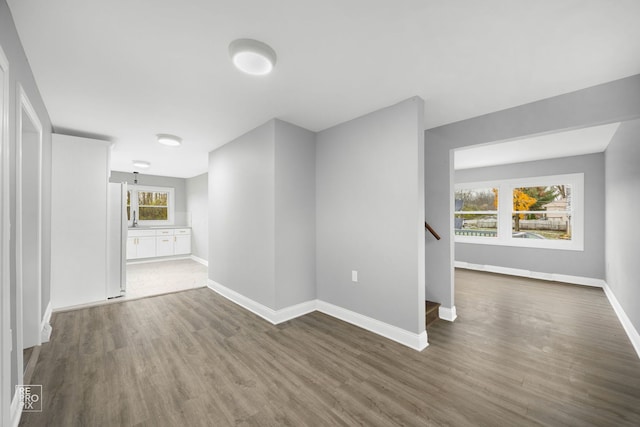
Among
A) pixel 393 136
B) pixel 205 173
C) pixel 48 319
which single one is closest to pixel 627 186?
pixel 393 136

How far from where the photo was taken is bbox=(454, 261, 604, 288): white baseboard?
14.8 feet

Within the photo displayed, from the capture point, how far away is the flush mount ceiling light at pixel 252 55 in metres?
1.70

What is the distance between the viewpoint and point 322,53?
1.83m

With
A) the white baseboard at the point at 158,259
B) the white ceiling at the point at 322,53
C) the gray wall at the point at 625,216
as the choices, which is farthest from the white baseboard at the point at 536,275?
the white baseboard at the point at 158,259

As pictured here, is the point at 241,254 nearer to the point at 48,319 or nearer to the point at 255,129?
the point at 255,129

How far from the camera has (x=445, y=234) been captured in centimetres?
314

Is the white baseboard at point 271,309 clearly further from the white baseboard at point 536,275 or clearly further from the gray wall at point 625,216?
the white baseboard at point 536,275

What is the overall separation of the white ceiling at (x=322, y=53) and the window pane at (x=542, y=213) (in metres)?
3.70

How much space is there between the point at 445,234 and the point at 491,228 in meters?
3.53

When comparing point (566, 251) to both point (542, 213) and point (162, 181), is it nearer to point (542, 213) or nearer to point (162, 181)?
point (542, 213)

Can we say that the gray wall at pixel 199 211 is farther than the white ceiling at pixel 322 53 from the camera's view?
Yes

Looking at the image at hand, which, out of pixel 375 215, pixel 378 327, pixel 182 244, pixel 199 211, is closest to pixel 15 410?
pixel 378 327

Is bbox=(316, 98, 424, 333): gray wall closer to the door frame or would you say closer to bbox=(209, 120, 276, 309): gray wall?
bbox=(209, 120, 276, 309): gray wall

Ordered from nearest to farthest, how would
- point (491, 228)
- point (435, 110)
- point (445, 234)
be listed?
point (435, 110) → point (445, 234) → point (491, 228)
